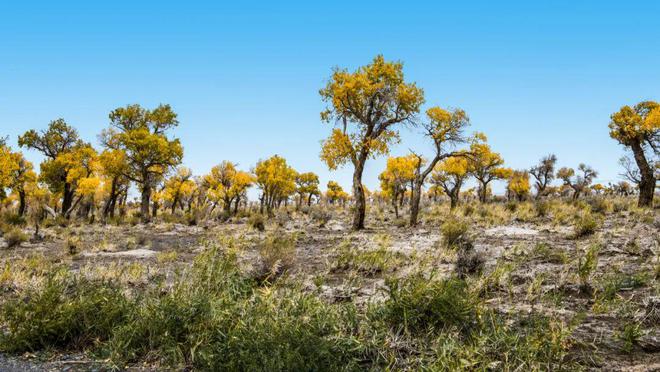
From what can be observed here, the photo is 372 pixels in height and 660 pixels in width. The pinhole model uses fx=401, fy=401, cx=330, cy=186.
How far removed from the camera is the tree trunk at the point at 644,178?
23000 mm

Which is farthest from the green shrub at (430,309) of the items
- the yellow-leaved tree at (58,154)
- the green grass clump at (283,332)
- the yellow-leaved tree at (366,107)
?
the yellow-leaved tree at (58,154)

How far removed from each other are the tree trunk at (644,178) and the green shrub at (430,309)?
2472 centimetres

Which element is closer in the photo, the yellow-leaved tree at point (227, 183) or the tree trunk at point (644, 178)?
the tree trunk at point (644, 178)

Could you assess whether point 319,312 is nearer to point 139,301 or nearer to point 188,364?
point 188,364

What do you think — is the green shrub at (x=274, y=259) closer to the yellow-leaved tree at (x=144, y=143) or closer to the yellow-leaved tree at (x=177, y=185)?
the yellow-leaved tree at (x=144, y=143)

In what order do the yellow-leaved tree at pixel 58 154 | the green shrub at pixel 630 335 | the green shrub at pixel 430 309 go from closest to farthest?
the green shrub at pixel 630 335, the green shrub at pixel 430 309, the yellow-leaved tree at pixel 58 154

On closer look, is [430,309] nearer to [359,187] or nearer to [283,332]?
[283,332]

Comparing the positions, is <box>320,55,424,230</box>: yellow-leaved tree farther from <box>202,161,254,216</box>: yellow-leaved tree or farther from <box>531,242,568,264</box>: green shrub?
<box>202,161,254,216</box>: yellow-leaved tree

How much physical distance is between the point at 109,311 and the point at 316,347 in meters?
2.62

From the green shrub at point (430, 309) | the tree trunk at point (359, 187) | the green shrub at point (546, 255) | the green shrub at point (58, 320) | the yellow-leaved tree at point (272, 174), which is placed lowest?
the green shrub at point (58, 320)

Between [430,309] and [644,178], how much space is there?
84.4 feet

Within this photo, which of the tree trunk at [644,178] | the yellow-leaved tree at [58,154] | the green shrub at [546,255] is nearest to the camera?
the green shrub at [546,255]

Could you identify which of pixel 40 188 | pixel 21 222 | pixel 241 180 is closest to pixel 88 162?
pixel 40 188

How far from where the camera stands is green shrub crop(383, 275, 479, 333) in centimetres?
423
